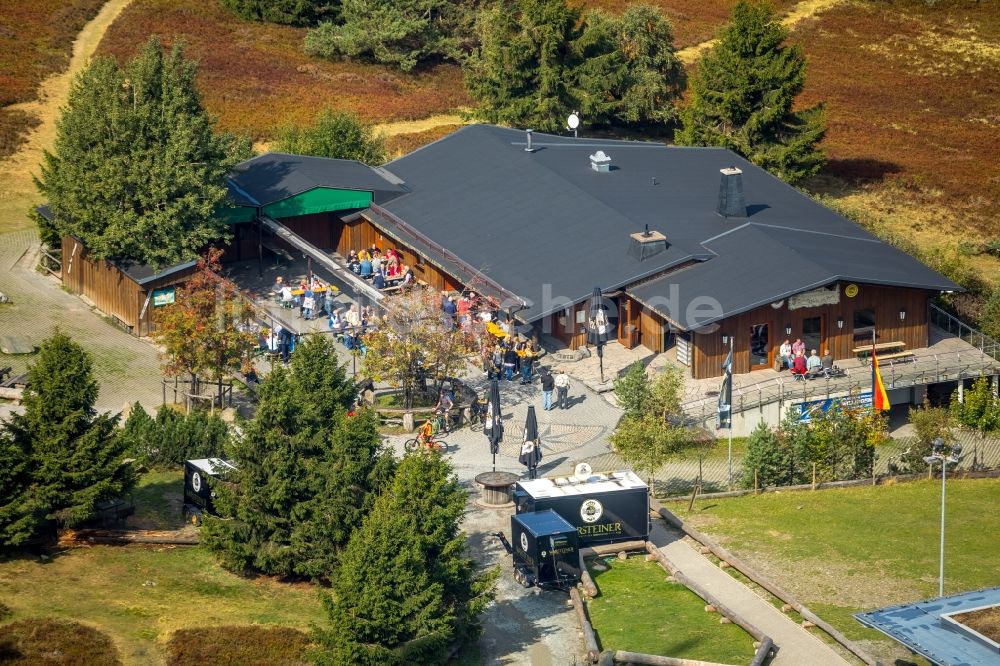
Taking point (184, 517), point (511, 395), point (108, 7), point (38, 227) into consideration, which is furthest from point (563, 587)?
point (108, 7)

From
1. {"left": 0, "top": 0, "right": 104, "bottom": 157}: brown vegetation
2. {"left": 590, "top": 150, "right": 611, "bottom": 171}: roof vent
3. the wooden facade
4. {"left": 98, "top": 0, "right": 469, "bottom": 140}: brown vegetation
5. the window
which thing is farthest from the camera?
{"left": 98, "top": 0, "right": 469, "bottom": 140}: brown vegetation

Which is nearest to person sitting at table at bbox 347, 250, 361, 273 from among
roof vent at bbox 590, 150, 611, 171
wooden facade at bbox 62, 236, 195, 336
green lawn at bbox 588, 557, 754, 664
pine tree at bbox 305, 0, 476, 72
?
wooden facade at bbox 62, 236, 195, 336

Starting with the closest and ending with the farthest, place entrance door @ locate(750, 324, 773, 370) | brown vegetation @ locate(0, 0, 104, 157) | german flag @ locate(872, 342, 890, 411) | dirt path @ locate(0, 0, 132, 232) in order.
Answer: german flag @ locate(872, 342, 890, 411) → entrance door @ locate(750, 324, 773, 370) → dirt path @ locate(0, 0, 132, 232) → brown vegetation @ locate(0, 0, 104, 157)

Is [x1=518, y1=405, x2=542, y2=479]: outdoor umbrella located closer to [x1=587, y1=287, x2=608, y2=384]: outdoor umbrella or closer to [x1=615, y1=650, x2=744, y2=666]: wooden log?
[x1=587, y1=287, x2=608, y2=384]: outdoor umbrella

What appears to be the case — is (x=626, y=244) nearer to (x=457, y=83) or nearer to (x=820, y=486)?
(x=820, y=486)

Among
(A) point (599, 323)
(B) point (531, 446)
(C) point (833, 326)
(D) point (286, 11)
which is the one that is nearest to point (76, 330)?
(A) point (599, 323)

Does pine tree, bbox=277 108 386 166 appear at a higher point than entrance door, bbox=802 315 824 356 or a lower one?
higher

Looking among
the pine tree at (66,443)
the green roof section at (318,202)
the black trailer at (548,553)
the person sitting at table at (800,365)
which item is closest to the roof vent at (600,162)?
the green roof section at (318,202)
